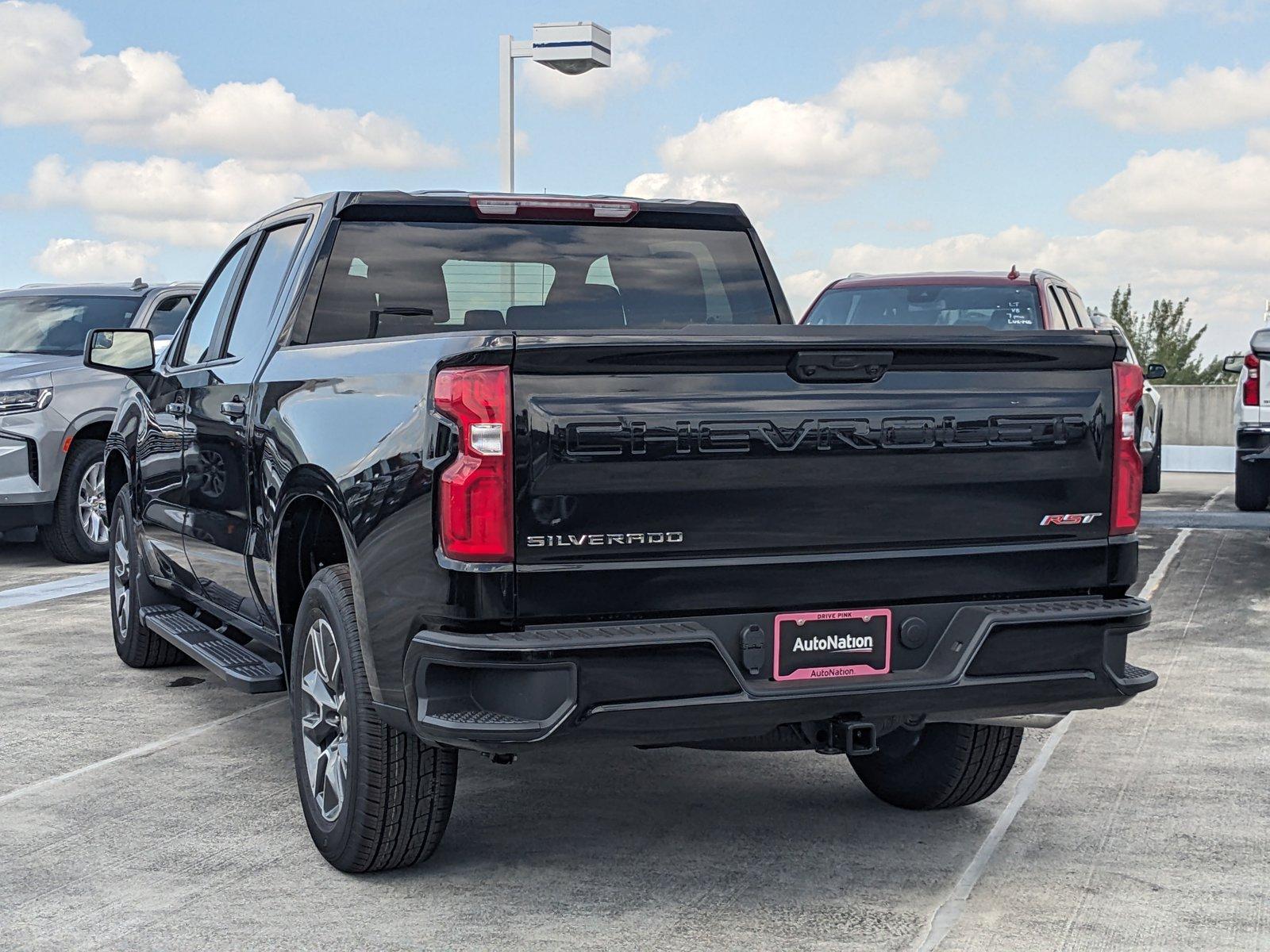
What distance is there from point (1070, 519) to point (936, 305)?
290 inches

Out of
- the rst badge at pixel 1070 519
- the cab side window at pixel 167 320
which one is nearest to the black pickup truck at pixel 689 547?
the rst badge at pixel 1070 519

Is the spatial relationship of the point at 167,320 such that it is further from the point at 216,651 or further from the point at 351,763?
the point at 351,763

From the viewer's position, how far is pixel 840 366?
412 centimetres

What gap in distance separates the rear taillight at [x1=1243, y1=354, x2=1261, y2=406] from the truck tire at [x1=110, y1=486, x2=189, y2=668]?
876 centimetres

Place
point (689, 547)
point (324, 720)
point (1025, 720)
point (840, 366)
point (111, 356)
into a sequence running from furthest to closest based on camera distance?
point (111, 356) → point (324, 720) → point (1025, 720) → point (840, 366) → point (689, 547)

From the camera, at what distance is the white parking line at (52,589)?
33.1ft

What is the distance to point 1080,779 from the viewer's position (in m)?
5.68

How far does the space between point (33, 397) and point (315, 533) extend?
7211 millimetres

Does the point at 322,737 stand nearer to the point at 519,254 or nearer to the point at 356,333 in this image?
the point at 356,333

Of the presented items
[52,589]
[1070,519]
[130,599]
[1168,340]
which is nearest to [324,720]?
[1070,519]

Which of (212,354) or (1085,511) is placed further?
(212,354)

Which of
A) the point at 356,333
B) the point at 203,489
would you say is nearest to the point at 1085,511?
the point at 356,333

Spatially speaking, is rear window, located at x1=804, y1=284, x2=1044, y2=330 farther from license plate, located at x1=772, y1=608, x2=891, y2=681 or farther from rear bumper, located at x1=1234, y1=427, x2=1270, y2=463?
license plate, located at x1=772, y1=608, x2=891, y2=681

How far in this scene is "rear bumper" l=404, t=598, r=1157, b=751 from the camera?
152 inches
